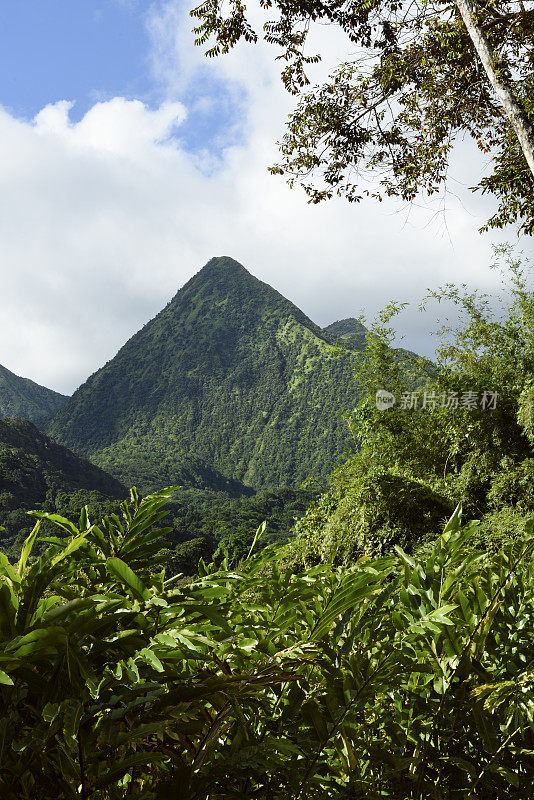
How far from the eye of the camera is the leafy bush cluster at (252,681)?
40 cm

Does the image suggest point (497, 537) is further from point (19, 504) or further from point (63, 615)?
point (19, 504)

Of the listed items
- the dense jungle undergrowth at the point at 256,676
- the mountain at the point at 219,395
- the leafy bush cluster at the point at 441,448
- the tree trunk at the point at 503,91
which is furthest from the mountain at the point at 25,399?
the dense jungle undergrowth at the point at 256,676

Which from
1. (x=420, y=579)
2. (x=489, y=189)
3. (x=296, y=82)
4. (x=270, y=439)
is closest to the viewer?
(x=420, y=579)

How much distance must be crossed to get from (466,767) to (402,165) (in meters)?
5.72

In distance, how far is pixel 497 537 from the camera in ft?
15.8

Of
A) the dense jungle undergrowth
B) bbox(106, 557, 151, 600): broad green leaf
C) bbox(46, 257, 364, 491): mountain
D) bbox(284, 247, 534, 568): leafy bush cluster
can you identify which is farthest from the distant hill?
bbox(106, 557, 151, 600): broad green leaf

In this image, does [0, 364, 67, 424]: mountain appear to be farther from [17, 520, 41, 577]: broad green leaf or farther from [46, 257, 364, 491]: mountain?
[17, 520, 41, 577]: broad green leaf

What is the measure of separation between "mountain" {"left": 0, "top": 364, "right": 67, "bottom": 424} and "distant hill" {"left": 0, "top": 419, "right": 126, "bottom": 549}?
32052 mm

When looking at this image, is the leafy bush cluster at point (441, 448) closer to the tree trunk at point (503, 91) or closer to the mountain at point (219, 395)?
the tree trunk at point (503, 91)

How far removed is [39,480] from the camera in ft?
127

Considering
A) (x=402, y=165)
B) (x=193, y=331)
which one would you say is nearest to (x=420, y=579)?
(x=402, y=165)

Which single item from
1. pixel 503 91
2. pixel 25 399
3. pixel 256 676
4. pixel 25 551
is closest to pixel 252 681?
pixel 256 676

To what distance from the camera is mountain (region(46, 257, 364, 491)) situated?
2379 inches

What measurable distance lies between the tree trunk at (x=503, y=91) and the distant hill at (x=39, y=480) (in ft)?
100
